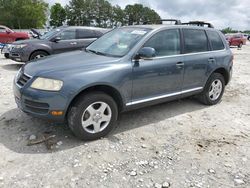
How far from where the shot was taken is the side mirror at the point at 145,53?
3934 mm

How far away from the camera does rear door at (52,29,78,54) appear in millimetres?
9398

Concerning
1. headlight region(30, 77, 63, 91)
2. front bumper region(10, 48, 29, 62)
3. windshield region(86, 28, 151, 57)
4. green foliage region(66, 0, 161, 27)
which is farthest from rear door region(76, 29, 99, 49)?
green foliage region(66, 0, 161, 27)

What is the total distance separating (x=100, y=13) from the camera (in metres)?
85.1

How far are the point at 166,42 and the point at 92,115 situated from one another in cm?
185

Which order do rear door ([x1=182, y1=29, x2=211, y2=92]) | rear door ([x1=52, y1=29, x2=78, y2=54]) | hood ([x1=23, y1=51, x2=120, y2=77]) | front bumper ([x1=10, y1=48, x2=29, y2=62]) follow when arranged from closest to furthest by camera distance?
hood ([x1=23, y1=51, x2=120, y2=77]) → rear door ([x1=182, y1=29, x2=211, y2=92]) → front bumper ([x1=10, y1=48, x2=29, y2=62]) → rear door ([x1=52, y1=29, x2=78, y2=54])

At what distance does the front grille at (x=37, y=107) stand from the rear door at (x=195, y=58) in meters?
2.53

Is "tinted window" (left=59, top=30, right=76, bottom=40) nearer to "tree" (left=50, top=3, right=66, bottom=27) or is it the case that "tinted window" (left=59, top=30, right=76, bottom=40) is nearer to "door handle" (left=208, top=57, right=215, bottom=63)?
"door handle" (left=208, top=57, right=215, bottom=63)

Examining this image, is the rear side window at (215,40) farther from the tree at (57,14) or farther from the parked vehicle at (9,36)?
the tree at (57,14)

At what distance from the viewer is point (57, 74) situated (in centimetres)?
344

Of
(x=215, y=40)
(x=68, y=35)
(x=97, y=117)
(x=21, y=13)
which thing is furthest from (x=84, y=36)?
(x=21, y=13)

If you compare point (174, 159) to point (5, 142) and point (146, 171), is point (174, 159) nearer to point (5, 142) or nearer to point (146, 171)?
point (146, 171)

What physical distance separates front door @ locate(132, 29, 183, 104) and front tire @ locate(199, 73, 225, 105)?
0.94 m

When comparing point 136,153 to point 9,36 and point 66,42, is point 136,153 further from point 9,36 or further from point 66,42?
point 9,36

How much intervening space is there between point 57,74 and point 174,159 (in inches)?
74.2
